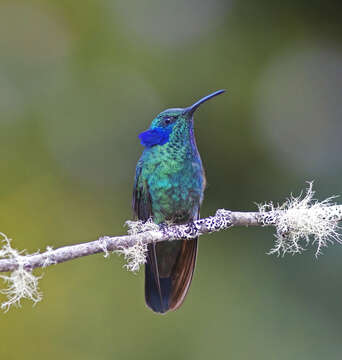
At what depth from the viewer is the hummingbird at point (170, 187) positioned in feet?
9.97

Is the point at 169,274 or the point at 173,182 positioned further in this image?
the point at 169,274

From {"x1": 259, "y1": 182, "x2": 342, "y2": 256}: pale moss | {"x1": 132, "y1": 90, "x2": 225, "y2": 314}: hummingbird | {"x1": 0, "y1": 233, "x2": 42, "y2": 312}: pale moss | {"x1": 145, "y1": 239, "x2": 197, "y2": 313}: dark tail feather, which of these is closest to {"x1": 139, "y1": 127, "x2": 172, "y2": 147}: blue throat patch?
{"x1": 132, "y1": 90, "x2": 225, "y2": 314}: hummingbird

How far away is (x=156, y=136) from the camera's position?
315 cm

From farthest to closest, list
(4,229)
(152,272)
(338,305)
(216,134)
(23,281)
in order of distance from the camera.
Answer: (216,134) < (4,229) < (338,305) < (152,272) < (23,281)

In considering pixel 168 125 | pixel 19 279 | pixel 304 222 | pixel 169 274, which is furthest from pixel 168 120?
pixel 19 279

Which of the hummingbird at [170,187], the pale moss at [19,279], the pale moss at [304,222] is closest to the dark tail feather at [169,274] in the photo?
the hummingbird at [170,187]

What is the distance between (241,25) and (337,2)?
2.79 feet

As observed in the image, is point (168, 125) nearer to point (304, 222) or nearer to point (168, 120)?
point (168, 120)

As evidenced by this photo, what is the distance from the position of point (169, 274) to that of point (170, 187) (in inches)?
27.4

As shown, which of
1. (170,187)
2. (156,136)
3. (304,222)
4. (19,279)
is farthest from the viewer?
(156,136)

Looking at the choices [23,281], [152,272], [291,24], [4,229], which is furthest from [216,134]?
[23,281]

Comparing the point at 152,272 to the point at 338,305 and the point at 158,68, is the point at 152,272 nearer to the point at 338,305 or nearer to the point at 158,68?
the point at 338,305

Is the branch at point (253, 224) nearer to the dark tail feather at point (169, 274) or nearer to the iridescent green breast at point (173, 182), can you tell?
the iridescent green breast at point (173, 182)

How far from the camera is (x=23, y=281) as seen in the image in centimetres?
184
